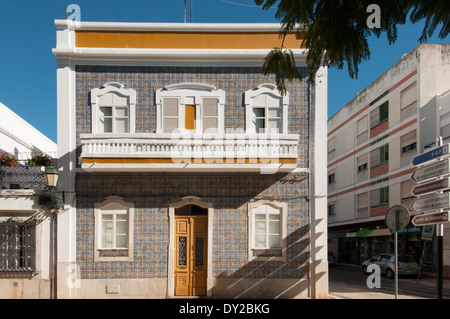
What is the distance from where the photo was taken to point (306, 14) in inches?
165

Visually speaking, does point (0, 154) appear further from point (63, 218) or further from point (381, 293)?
point (381, 293)

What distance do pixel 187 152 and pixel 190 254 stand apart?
10.1ft

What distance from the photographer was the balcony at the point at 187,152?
11375 millimetres

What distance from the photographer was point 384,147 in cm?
A: 2806

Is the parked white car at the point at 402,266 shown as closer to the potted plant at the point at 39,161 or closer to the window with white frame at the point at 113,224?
the window with white frame at the point at 113,224

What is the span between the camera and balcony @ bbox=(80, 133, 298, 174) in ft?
37.3

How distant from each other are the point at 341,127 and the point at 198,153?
1033 inches

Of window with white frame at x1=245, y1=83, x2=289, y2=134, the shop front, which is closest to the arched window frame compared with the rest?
window with white frame at x1=245, y1=83, x2=289, y2=134

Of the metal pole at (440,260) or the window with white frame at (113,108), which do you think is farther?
the window with white frame at (113,108)

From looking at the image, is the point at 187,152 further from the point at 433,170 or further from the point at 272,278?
the point at 433,170

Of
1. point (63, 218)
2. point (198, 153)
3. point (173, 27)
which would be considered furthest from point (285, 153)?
point (63, 218)

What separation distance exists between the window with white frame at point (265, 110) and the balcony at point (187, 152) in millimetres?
694

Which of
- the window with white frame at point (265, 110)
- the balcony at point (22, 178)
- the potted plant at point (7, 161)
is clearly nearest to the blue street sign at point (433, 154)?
the window with white frame at point (265, 110)

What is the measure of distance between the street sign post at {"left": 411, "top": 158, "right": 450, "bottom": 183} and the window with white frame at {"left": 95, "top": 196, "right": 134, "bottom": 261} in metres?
7.78
